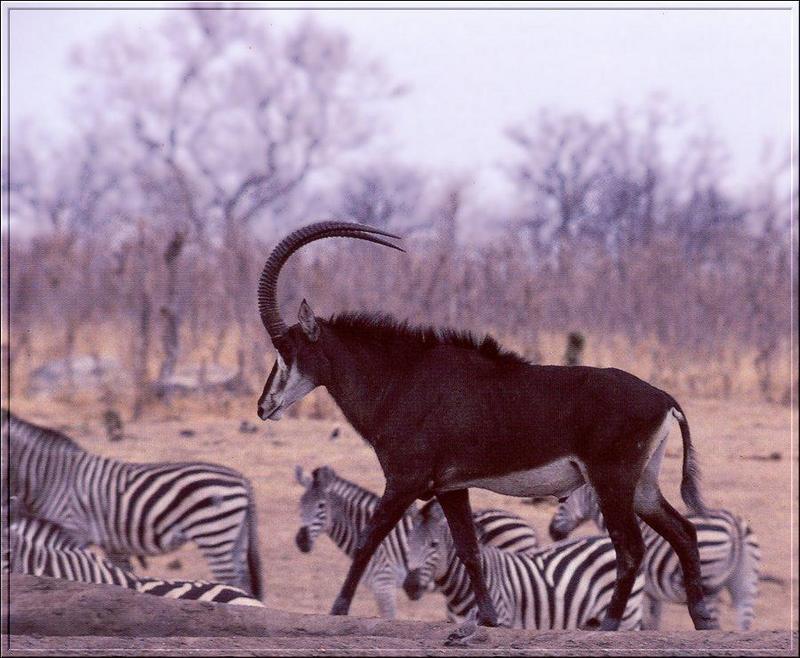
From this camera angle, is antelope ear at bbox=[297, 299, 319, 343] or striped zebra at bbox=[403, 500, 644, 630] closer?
antelope ear at bbox=[297, 299, 319, 343]

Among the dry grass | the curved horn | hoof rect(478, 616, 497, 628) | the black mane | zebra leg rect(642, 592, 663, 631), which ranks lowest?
zebra leg rect(642, 592, 663, 631)

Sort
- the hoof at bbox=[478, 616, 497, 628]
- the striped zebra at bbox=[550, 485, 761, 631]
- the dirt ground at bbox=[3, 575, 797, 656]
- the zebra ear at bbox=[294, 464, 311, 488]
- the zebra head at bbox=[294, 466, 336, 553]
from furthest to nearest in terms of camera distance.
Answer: the zebra ear at bbox=[294, 464, 311, 488] → the zebra head at bbox=[294, 466, 336, 553] → the striped zebra at bbox=[550, 485, 761, 631] → the hoof at bbox=[478, 616, 497, 628] → the dirt ground at bbox=[3, 575, 797, 656]

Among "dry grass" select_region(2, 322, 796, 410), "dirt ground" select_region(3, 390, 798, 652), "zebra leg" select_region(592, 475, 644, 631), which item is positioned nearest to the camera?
"zebra leg" select_region(592, 475, 644, 631)

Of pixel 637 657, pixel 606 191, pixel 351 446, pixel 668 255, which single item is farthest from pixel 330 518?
pixel 606 191

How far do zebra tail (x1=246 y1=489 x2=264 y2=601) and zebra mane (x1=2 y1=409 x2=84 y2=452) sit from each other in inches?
68.6

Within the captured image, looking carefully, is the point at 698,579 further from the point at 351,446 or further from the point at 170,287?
the point at 170,287

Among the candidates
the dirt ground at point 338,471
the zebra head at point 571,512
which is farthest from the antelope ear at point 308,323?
the zebra head at point 571,512

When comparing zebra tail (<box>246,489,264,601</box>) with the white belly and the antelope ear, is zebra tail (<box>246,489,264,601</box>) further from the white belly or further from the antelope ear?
the white belly

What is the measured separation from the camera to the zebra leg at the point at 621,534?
215 inches

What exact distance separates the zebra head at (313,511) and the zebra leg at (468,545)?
384 centimetres

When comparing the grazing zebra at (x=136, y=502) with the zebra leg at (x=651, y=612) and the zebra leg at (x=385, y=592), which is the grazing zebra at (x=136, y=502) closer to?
the zebra leg at (x=385, y=592)

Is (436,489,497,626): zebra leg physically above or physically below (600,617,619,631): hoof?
above

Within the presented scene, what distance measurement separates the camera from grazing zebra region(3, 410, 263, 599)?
9.76 metres

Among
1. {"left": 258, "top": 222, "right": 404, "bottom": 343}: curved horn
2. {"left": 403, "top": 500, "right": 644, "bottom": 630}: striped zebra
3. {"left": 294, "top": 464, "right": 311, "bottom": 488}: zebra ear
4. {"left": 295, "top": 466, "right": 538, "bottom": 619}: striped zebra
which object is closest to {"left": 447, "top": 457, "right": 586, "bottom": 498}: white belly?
{"left": 258, "top": 222, "right": 404, "bottom": 343}: curved horn
